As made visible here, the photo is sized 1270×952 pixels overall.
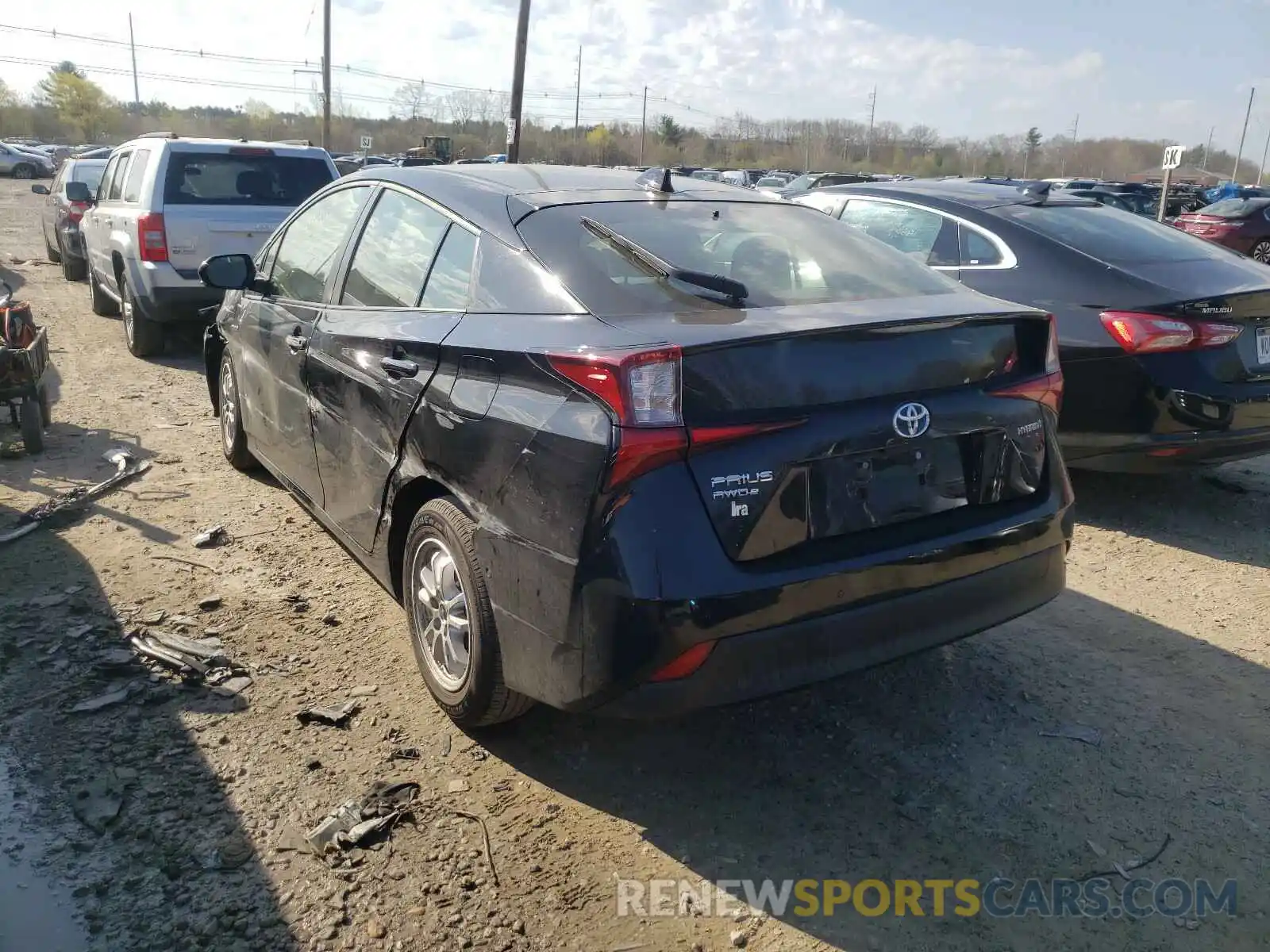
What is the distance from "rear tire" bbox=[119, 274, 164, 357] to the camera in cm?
911

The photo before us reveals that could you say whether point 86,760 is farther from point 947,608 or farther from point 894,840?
point 947,608

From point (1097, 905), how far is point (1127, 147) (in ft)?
355

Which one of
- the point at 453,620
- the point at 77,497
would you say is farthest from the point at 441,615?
the point at 77,497

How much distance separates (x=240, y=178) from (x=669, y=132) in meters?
83.2

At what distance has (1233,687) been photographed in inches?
147

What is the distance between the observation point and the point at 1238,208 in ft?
66.0

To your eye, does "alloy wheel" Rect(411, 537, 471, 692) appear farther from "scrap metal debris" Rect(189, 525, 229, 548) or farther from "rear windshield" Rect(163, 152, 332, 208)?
"rear windshield" Rect(163, 152, 332, 208)

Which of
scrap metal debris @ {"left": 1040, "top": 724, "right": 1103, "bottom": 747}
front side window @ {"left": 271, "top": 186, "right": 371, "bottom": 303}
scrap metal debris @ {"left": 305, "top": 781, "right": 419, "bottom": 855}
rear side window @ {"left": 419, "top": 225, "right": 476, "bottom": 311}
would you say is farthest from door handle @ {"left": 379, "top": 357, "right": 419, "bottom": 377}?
scrap metal debris @ {"left": 1040, "top": 724, "right": 1103, "bottom": 747}

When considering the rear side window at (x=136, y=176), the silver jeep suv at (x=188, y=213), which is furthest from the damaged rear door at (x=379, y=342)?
the rear side window at (x=136, y=176)

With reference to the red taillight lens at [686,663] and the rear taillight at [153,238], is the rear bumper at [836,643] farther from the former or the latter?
the rear taillight at [153,238]

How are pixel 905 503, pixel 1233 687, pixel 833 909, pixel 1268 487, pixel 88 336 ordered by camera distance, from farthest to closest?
1. pixel 88 336
2. pixel 1268 487
3. pixel 1233 687
4. pixel 905 503
5. pixel 833 909

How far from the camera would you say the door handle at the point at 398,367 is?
3.31 m

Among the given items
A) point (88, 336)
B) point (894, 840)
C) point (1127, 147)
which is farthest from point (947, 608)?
point (1127, 147)

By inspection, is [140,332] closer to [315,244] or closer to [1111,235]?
[315,244]
